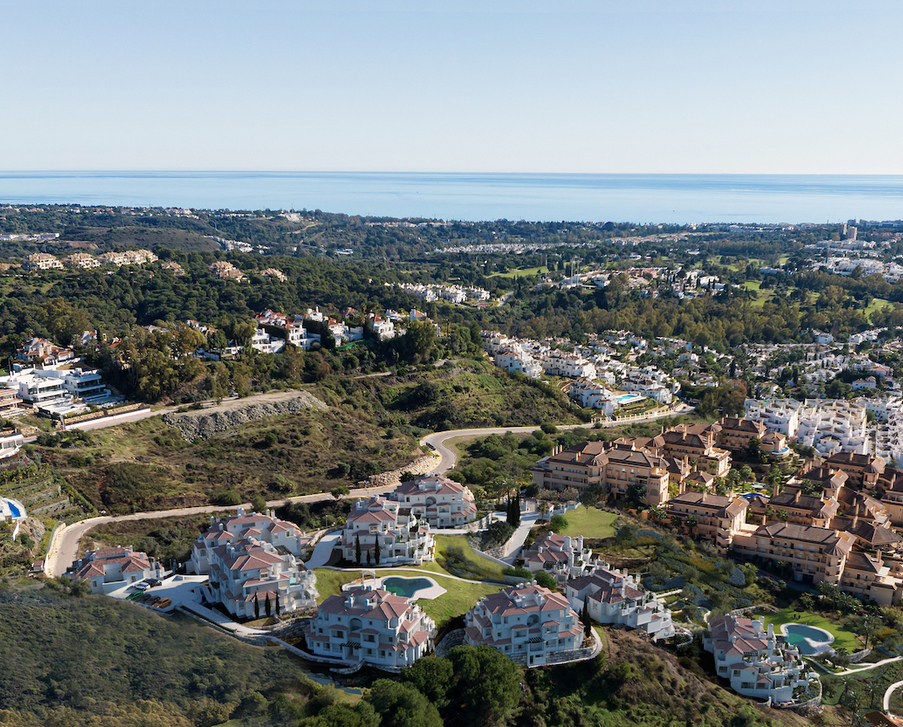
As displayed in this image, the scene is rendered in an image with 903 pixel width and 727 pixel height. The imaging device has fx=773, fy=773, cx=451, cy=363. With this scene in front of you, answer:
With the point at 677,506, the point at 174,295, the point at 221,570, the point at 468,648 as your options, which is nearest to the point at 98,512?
the point at 221,570

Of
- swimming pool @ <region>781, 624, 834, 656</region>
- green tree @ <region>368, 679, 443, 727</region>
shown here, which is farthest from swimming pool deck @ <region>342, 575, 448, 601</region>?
swimming pool @ <region>781, 624, 834, 656</region>

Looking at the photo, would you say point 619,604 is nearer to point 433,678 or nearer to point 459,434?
point 433,678

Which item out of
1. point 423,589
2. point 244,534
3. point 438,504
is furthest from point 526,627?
point 244,534

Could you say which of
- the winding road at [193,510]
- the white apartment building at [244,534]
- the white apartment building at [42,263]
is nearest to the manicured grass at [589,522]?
the winding road at [193,510]

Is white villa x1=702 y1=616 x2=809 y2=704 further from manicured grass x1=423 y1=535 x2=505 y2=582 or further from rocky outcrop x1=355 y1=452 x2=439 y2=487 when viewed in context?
rocky outcrop x1=355 y1=452 x2=439 y2=487

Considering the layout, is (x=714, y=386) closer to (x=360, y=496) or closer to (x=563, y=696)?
(x=360, y=496)

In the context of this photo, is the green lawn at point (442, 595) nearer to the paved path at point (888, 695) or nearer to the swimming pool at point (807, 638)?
the swimming pool at point (807, 638)
